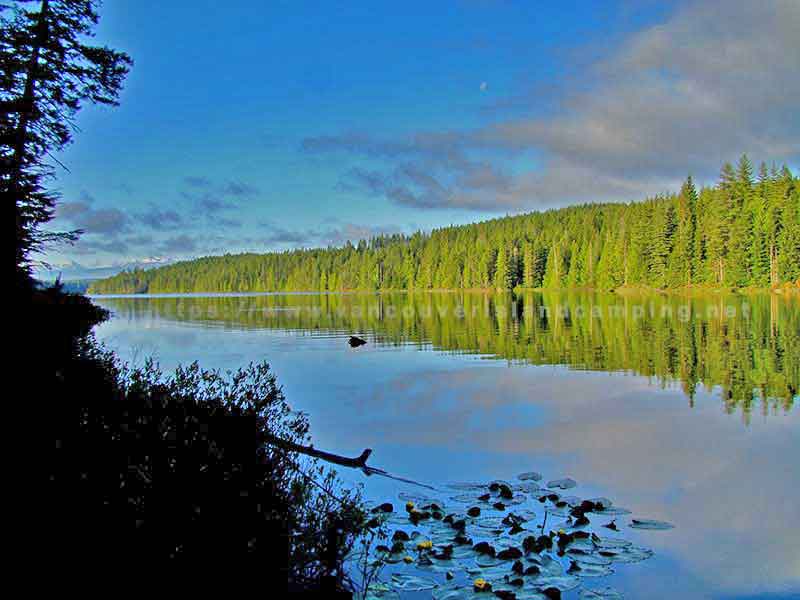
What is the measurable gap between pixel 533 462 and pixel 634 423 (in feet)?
15.8

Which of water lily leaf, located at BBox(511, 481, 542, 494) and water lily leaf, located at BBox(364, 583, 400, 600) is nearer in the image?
water lily leaf, located at BBox(364, 583, 400, 600)

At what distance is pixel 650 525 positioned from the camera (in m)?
9.05

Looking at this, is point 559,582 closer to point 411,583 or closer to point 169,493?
point 411,583

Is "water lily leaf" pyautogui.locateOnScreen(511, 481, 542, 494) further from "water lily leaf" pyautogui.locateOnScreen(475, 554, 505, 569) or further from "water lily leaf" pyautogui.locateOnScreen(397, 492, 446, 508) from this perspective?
"water lily leaf" pyautogui.locateOnScreen(475, 554, 505, 569)

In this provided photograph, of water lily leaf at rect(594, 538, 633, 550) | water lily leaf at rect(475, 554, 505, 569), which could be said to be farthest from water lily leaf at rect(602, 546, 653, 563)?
water lily leaf at rect(475, 554, 505, 569)

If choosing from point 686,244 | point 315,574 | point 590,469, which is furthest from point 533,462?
point 686,244

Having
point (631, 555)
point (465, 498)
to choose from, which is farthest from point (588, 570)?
point (465, 498)

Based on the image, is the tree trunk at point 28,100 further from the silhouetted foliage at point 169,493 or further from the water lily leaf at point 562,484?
the water lily leaf at point 562,484

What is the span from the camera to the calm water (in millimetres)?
8602

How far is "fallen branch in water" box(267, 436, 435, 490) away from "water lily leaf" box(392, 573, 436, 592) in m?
2.50

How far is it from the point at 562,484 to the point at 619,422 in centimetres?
608

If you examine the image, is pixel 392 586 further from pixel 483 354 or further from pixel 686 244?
pixel 686 244

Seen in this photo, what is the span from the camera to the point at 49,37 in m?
20.6

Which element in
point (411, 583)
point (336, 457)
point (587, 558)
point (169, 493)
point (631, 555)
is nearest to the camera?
point (169, 493)
